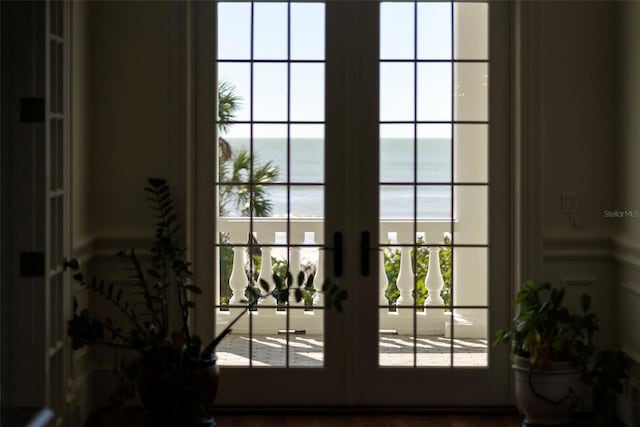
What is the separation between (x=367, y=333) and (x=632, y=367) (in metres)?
1.44

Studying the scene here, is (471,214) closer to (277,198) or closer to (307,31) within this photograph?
(277,198)

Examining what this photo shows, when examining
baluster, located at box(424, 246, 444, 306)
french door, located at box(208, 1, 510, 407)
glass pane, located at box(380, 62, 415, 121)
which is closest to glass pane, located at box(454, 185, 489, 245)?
french door, located at box(208, 1, 510, 407)

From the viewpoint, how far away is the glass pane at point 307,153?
17.6ft

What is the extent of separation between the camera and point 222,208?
540 centimetres

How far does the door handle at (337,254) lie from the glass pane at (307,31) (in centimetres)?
101

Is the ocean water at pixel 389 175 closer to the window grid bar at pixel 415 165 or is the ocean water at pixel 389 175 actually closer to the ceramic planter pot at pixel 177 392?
the window grid bar at pixel 415 165

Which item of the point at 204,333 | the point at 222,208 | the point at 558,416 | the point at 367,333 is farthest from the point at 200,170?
the point at 558,416

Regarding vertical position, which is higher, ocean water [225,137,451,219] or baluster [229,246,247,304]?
ocean water [225,137,451,219]

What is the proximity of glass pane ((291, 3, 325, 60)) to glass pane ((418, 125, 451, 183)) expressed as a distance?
74 cm

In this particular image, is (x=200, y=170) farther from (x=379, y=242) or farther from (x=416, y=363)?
(x=416, y=363)

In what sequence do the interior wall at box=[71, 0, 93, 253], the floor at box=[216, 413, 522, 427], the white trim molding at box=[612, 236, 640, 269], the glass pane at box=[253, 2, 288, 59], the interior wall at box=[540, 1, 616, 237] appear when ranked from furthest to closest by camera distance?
the glass pane at box=[253, 2, 288, 59]
the interior wall at box=[540, 1, 616, 237]
the floor at box=[216, 413, 522, 427]
the white trim molding at box=[612, 236, 640, 269]
the interior wall at box=[71, 0, 93, 253]

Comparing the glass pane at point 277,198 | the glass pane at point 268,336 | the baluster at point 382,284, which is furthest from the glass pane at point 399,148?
the glass pane at point 268,336

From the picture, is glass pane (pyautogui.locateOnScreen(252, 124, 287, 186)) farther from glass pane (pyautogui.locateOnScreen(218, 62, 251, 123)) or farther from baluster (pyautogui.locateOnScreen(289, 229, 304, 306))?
baluster (pyautogui.locateOnScreen(289, 229, 304, 306))

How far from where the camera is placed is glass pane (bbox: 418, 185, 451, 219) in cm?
Result: 539
